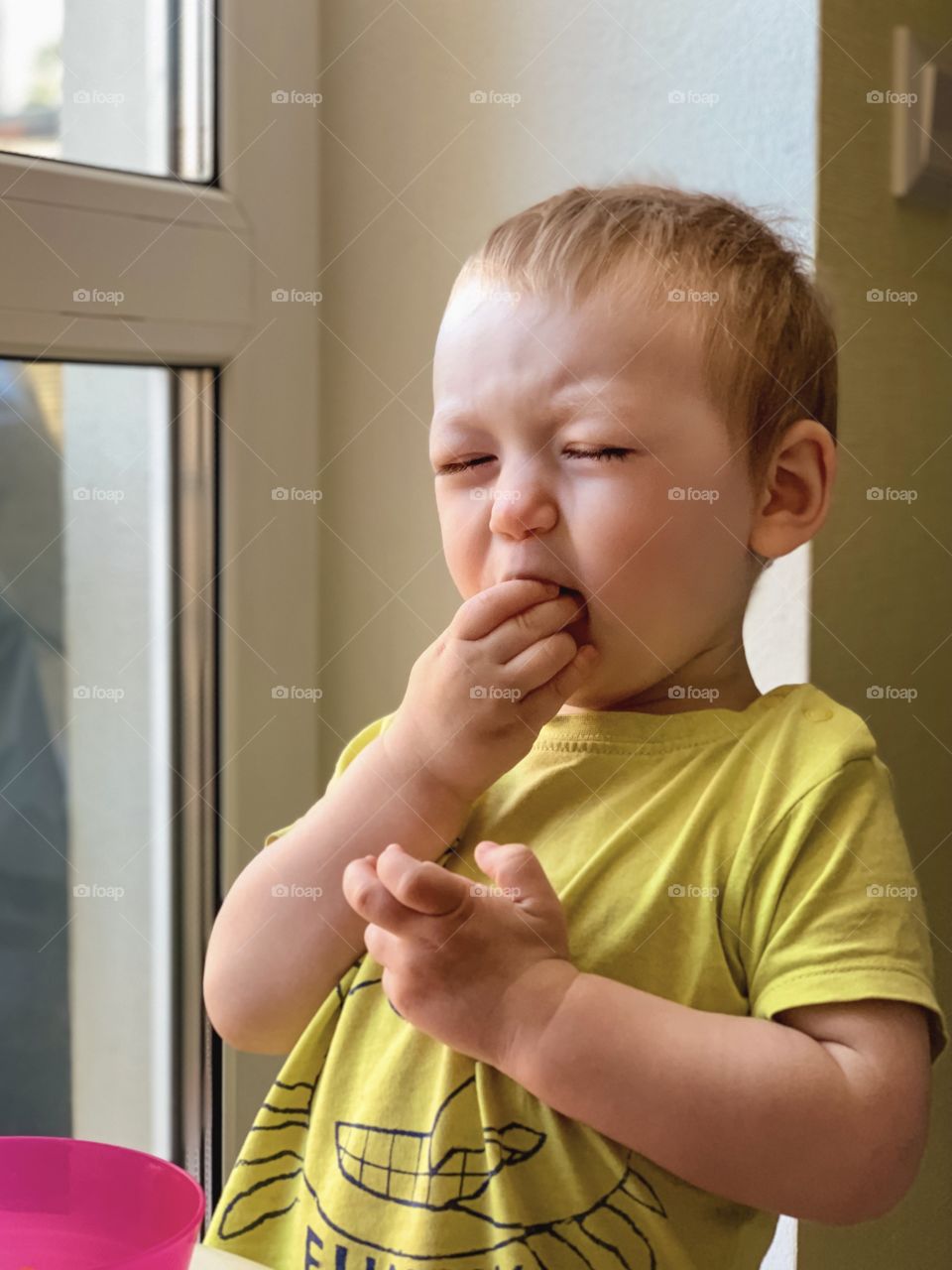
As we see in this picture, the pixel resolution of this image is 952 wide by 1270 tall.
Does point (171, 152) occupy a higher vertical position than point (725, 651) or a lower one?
higher

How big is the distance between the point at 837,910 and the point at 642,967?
0.36ft

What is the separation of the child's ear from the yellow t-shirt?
9 cm

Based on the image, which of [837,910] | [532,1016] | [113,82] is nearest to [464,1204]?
[532,1016]

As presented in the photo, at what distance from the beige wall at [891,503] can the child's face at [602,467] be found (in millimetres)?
222

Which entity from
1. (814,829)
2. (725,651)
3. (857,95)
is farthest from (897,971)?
(857,95)

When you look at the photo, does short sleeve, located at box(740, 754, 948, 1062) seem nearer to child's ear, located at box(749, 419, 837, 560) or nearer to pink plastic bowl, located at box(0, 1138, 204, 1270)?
child's ear, located at box(749, 419, 837, 560)

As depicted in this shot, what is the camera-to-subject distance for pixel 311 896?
795mm

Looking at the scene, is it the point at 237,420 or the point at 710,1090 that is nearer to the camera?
the point at 710,1090

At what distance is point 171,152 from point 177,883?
62cm

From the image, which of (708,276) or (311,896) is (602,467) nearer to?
(708,276)

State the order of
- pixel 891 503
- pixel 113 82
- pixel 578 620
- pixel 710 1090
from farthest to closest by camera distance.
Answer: pixel 113 82 → pixel 891 503 → pixel 578 620 → pixel 710 1090

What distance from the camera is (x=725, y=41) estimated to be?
976 millimetres

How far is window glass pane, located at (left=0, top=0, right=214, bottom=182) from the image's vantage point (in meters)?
1.06

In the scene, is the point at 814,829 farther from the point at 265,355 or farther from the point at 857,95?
the point at 265,355
